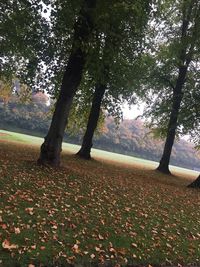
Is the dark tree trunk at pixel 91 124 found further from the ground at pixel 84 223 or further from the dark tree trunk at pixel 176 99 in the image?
the ground at pixel 84 223

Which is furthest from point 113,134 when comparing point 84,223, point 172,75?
point 84,223

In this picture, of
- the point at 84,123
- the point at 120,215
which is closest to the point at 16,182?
the point at 120,215

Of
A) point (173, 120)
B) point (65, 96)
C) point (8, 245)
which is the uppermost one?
point (173, 120)

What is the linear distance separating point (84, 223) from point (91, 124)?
61.2 ft

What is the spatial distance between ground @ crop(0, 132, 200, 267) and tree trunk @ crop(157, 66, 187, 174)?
1570 cm

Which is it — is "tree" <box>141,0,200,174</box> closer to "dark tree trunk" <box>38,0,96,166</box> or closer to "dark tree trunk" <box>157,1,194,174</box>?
"dark tree trunk" <box>157,1,194,174</box>

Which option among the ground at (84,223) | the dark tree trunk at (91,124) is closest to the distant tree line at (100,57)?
the dark tree trunk at (91,124)

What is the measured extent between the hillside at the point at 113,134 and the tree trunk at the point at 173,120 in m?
25.7

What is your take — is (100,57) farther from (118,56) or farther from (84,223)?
(84,223)

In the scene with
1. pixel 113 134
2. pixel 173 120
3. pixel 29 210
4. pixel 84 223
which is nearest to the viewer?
pixel 29 210

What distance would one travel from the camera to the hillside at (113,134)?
3467 inches

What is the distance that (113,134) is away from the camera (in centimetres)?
10812

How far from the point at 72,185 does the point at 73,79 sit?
5139 millimetres

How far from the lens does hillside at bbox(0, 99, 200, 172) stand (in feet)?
289
